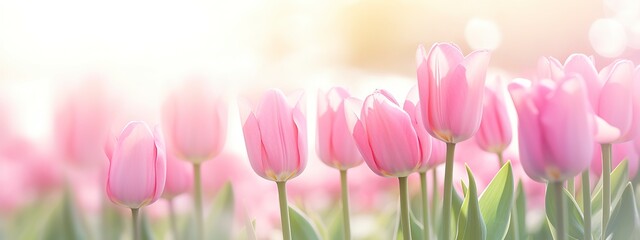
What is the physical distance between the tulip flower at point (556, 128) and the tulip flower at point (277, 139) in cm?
17

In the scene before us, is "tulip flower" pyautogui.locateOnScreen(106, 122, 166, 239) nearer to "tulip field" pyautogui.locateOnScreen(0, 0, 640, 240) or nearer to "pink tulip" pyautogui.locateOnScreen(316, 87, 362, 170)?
"tulip field" pyautogui.locateOnScreen(0, 0, 640, 240)

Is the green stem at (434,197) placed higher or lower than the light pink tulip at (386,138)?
lower

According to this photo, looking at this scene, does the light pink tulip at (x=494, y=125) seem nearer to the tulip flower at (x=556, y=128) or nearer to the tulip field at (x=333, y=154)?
the tulip field at (x=333, y=154)

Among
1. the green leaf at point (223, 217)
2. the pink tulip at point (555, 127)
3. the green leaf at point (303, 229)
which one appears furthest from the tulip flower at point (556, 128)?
the green leaf at point (223, 217)

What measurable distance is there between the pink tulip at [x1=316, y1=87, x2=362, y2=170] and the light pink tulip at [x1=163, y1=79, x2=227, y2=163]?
9 cm

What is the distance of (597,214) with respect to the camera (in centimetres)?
73

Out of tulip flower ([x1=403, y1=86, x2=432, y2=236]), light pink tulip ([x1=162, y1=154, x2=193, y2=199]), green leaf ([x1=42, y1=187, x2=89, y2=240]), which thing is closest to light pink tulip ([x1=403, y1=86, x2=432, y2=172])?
tulip flower ([x1=403, y1=86, x2=432, y2=236])

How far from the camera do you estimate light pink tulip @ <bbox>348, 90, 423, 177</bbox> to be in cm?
56

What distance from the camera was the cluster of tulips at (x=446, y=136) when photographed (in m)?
0.50

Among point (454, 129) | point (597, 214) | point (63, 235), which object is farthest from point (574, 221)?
point (63, 235)

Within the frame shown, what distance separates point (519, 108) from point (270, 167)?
0.59 feet

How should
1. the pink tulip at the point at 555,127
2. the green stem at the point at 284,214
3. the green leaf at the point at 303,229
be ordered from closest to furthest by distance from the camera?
the pink tulip at the point at 555,127
the green stem at the point at 284,214
the green leaf at the point at 303,229

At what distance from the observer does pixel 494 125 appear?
28.1 inches

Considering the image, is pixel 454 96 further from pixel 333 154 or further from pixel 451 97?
pixel 333 154
